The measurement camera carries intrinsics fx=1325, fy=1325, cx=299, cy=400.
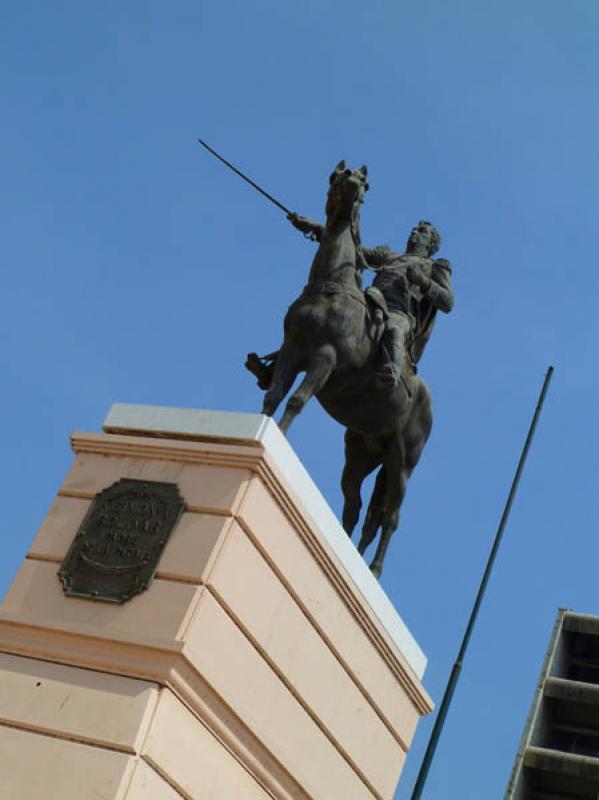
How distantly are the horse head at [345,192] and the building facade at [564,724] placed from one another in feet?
129

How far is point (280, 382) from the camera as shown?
37.8 ft

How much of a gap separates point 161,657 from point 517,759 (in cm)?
4286

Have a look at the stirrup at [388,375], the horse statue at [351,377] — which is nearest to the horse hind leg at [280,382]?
the horse statue at [351,377]

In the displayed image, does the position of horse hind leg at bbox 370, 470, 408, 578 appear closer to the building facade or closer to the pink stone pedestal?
the pink stone pedestal

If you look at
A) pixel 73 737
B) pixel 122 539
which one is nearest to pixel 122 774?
pixel 73 737

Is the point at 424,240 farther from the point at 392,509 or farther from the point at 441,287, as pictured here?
the point at 392,509

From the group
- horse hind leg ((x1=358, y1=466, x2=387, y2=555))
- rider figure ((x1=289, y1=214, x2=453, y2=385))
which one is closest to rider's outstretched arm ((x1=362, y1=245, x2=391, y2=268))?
rider figure ((x1=289, y1=214, x2=453, y2=385))

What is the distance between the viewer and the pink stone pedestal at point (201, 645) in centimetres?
875

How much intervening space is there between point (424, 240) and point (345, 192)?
208 centimetres

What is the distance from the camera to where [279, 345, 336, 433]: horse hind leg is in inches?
440

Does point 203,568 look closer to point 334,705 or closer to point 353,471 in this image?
point 334,705

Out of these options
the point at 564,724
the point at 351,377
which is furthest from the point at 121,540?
the point at 564,724

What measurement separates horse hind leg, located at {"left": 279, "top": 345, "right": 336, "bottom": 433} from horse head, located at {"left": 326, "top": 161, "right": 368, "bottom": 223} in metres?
1.37

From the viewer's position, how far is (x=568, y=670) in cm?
5572
